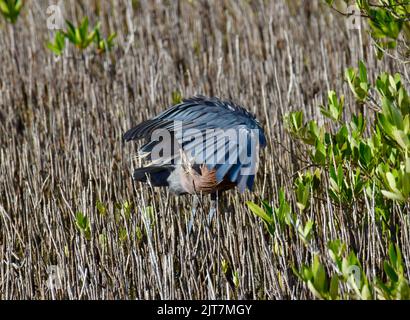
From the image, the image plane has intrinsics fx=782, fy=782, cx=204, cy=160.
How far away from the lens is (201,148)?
104 inches

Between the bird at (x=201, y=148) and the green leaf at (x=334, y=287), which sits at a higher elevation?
the bird at (x=201, y=148)

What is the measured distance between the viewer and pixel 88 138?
3738 mm

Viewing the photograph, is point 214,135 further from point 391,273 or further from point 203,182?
point 391,273

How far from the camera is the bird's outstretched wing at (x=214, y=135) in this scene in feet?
8.15

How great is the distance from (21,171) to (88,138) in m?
0.39

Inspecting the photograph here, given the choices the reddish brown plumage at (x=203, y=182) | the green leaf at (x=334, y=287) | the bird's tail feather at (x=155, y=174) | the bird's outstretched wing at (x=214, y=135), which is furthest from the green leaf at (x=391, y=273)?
the bird's tail feather at (x=155, y=174)

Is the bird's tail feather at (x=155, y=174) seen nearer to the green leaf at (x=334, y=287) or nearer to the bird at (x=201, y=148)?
the bird at (x=201, y=148)

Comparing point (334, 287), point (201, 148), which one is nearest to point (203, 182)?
point (201, 148)

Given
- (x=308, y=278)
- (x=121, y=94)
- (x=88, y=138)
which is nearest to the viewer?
(x=308, y=278)

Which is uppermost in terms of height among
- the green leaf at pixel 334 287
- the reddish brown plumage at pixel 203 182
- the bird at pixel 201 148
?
the bird at pixel 201 148

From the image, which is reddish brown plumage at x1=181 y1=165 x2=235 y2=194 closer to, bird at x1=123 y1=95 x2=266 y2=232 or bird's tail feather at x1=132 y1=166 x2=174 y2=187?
bird at x1=123 y1=95 x2=266 y2=232

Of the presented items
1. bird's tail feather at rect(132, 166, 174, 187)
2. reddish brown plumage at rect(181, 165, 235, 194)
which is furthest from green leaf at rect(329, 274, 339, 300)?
bird's tail feather at rect(132, 166, 174, 187)
